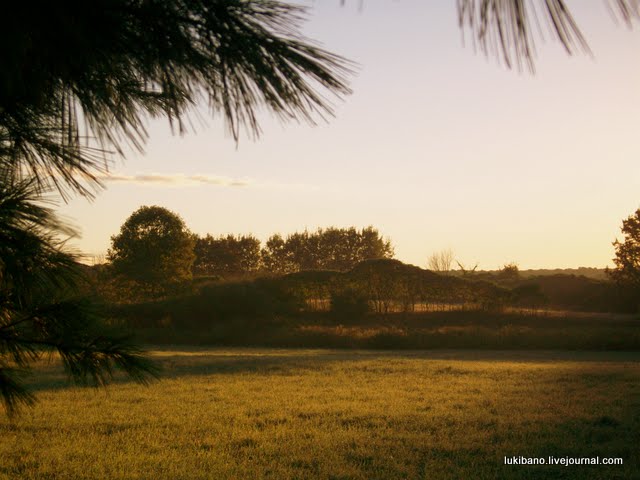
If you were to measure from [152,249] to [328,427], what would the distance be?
3087 cm

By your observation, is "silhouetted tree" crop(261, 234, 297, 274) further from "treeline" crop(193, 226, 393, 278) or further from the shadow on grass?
the shadow on grass

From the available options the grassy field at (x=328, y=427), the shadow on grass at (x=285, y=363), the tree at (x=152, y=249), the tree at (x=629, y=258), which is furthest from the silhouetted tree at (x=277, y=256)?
the grassy field at (x=328, y=427)

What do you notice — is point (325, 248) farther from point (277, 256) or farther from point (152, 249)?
point (152, 249)

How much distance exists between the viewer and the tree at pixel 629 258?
34.9 m

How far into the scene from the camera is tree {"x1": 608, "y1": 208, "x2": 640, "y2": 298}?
3488 centimetres

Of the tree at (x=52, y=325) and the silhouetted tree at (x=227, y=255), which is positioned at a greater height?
the silhouetted tree at (x=227, y=255)

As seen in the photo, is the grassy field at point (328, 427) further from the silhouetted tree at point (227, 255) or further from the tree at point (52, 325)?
the silhouetted tree at point (227, 255)

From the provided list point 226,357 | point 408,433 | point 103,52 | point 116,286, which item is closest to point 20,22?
point 103,52

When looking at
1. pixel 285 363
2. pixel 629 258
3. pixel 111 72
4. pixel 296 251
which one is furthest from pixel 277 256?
pixel 111 72

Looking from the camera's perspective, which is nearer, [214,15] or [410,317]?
[214,15]

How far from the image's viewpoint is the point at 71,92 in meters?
2.58

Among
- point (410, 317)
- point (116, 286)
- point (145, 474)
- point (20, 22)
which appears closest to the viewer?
point (20, 22)

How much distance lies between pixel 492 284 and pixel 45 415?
25.1 meters

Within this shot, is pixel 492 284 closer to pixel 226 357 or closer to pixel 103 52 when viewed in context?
pixel 226 357
